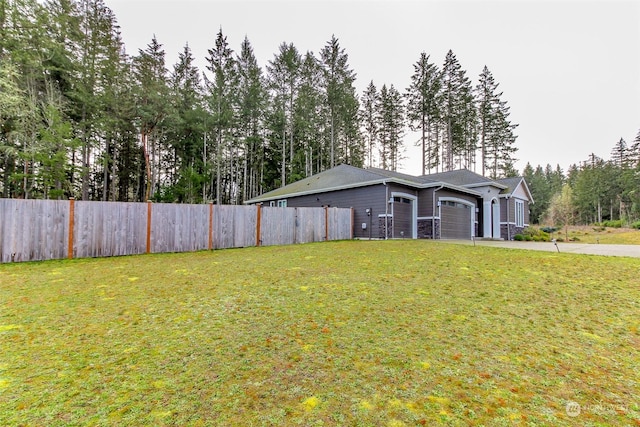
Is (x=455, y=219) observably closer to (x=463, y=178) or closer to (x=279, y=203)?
(x=463, y=178)

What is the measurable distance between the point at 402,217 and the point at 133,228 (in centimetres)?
1143

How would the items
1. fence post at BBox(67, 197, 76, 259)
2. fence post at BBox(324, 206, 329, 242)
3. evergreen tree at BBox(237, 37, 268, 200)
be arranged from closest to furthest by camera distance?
fence post at BBox(67, 197, 76, 259), fence post at BBox(324, 206, 329, 242), evergreen tree at BBox(237, 37, 268, 200)

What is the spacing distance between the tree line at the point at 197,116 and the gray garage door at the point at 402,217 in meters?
13.0

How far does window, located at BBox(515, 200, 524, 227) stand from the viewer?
18.7 m

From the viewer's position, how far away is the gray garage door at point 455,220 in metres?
14.9

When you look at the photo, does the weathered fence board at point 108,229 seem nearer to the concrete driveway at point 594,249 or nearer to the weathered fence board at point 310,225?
the weathered fence board at point 310,225

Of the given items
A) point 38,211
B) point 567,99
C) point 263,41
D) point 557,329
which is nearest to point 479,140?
point 567,99

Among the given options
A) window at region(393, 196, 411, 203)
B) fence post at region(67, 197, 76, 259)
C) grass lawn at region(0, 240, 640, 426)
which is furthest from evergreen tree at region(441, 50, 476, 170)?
fence post at region(67, 197, 76, 259)

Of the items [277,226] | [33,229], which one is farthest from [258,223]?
[33,229]

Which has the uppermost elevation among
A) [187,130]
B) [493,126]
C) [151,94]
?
[493,126]

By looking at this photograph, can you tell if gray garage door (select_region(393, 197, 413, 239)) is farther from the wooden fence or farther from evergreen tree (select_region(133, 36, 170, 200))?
evergreen tree (select_region(133, 36, 170, 200))

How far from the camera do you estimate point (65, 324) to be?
2.75 meters

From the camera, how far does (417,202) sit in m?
14.7

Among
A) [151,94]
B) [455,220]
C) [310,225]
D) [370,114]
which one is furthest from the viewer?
[370,114]
